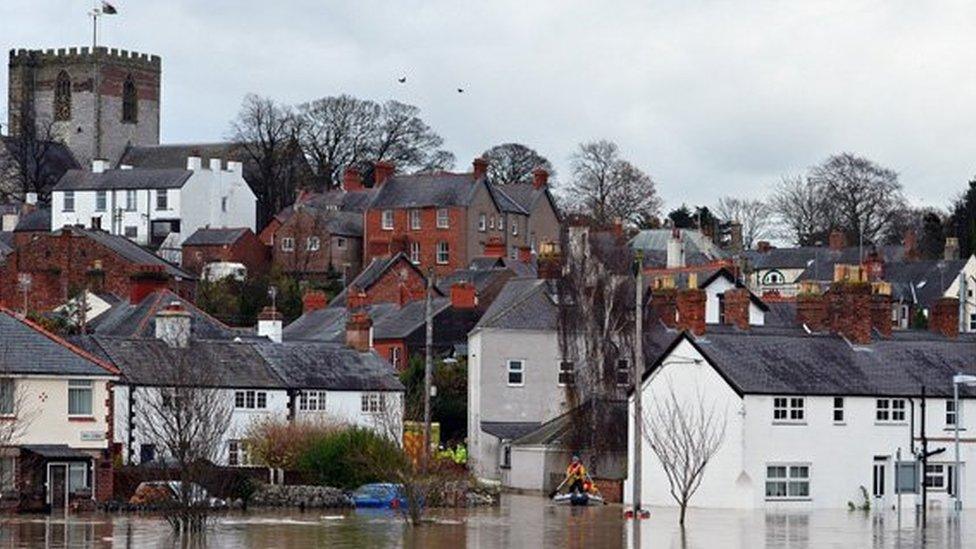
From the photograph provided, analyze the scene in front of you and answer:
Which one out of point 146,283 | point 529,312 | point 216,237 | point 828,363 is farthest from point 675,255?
point 828,363

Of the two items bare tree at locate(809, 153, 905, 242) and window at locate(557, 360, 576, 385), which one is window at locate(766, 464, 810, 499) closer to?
window at locate(557, 360, 576, 385)

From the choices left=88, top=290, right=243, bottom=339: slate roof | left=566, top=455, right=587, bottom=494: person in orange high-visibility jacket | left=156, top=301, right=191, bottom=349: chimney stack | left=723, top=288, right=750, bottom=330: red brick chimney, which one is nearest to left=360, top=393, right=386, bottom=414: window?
left=88, top=290, right=243, bottom=339: slate roof

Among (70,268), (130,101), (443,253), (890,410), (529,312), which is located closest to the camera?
(890,410)

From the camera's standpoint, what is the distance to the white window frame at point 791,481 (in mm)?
68625

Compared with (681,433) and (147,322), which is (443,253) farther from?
(681,433)

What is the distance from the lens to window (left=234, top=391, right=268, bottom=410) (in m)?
76.7

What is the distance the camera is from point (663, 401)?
69875mm

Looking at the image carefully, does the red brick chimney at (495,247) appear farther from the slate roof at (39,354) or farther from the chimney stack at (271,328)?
the slate roof at (39,354)

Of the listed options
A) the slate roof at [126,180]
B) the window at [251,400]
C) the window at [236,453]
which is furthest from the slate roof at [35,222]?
the window at [236,453]

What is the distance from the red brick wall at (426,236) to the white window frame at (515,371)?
39.9m

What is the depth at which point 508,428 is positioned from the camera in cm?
8506

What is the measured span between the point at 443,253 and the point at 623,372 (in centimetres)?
5062

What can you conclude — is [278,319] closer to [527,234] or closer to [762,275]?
[527,234]

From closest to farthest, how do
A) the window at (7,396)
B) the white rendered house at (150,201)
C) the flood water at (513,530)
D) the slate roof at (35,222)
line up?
the flood water at (513,530), the window at (7,396), the slate roof at (35,222), the white rendered house at (150,201)
